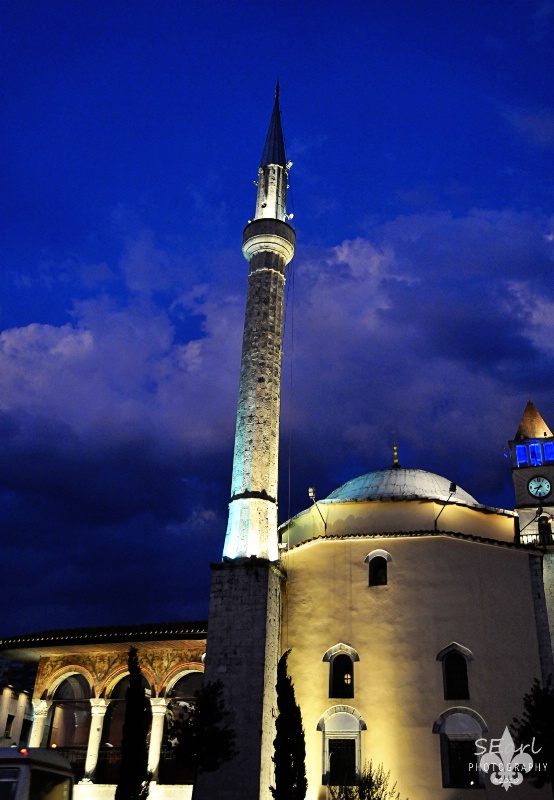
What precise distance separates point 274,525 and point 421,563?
3287 millimetres

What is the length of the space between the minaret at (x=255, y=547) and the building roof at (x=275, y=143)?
350 mm

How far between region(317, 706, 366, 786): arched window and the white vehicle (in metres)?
6.58

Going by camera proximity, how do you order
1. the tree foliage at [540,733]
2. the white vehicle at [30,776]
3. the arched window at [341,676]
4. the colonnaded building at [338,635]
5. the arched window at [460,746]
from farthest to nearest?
the arched window at [341,676], the colonnaded building at [338,635], the arched window at [460,746], the tree foliage at [540,733], the white vehicle at [30,776]

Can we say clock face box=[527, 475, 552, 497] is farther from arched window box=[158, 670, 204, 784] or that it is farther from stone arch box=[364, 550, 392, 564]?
arched window box=[158, 670, 204, 784]

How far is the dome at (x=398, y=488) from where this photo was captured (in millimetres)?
18236

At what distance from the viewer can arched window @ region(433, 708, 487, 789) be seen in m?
13.9

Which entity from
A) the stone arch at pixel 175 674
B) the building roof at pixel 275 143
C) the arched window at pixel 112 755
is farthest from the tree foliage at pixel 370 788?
the building roof at pixel 275 143

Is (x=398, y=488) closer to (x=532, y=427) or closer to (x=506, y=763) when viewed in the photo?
(x=506, y=763)

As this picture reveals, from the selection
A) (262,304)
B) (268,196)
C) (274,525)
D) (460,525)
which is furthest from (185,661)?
(268,196)

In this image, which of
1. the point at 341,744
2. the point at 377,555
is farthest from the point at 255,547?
the point at 341,744

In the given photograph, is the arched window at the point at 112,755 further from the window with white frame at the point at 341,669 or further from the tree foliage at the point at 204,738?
the window with white frame at the point at 341,669

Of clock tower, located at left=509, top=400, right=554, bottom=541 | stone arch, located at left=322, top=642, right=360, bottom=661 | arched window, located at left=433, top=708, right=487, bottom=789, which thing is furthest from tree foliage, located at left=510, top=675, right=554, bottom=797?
clock tower, located at left=509, top=400, right=554, bottom=541

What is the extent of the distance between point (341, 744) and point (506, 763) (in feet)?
10.4

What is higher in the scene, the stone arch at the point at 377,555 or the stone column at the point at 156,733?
the stone arch at the point at 377,555
